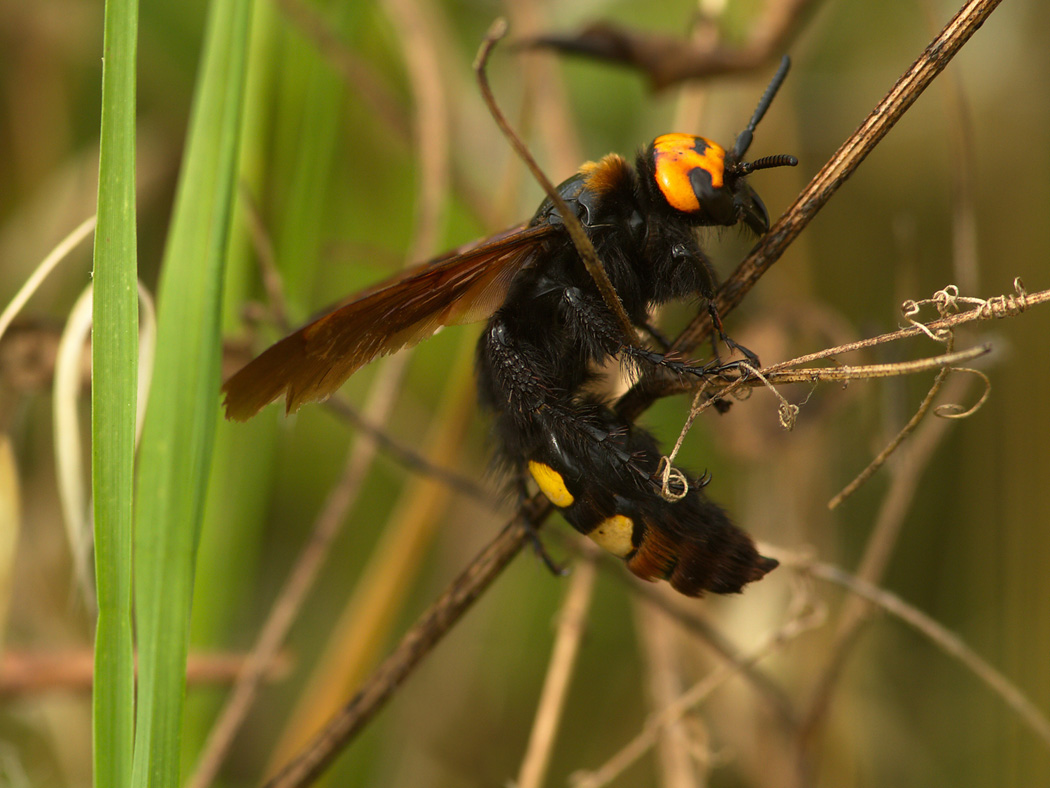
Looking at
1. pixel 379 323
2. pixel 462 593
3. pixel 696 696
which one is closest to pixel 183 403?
pixel 379 323

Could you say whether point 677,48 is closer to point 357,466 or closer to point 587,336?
point 587,336

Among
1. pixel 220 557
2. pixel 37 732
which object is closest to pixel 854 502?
pixel 220 557

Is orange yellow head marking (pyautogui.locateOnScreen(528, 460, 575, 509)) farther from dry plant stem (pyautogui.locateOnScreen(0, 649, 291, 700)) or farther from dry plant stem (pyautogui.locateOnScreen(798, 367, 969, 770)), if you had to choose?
dry plant stem (pyautogui.locateOnScreen(0, 649, 291, 700))

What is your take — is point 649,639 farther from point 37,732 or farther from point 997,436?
point 37,732

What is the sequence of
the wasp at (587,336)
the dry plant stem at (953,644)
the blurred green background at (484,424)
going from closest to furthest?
the wasp at (587,336) < the dry plant stem at (953,644) < the blurred green background at (484,424)

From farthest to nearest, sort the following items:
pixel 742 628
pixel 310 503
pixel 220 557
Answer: pixel 310 503 < pixel 742 628 < pixel 220 557

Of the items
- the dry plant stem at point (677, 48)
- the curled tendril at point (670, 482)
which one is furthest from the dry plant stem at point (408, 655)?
the dry plant stem at point (677, 48)

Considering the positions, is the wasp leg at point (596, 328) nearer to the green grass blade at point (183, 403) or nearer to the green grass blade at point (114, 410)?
the green grass blade at point (183, 403)
